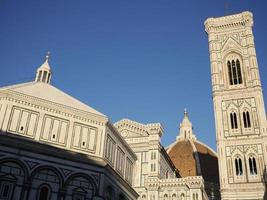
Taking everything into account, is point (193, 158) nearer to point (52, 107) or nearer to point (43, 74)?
point (43, 74)

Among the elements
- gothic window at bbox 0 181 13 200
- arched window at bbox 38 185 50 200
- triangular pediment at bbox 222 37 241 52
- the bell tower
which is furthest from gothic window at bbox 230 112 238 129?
gothic window at bbox 0 181 13 200

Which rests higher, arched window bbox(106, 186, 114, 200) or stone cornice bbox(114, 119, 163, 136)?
stone cornice bbox(114, 119, 163, 136)

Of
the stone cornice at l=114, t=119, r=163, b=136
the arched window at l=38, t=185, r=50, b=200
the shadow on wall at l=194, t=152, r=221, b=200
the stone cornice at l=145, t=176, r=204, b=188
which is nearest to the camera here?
the arched window at l=38, t=185, r=50, b=200

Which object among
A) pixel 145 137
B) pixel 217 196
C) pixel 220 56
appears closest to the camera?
pixel 145 137

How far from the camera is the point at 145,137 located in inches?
1693

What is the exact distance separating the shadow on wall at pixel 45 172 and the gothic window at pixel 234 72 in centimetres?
2984

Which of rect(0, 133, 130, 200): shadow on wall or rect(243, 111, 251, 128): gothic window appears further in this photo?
rect(243, 111, 251, 128): gothic window

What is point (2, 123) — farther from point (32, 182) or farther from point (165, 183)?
point (165, 183)

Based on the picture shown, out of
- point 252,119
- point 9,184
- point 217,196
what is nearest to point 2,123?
point 9,184

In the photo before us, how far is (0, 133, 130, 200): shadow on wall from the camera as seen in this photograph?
60.3 feet

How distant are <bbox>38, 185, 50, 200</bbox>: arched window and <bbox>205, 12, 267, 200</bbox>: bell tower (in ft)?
81.8

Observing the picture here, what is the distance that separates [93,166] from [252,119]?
27.1 m

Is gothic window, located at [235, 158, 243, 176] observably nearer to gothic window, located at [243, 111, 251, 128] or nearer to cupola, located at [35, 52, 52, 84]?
gothic window, located at [243, 111, 251, 128]

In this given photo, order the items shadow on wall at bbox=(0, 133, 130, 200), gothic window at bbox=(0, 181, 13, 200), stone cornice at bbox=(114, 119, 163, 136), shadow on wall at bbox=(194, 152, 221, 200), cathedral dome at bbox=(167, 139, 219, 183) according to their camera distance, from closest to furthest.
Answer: gothic window at bbox=(0, 181, 13, 200) → shadow on wall at bbox=(0, 133, 130, 200) → stone cornice at bbox=(114, 119, 163, 136) → shadow on wall at bbox=(194, 152, 221, 200) → cathedral dome at bbox=(167, 139, 219, 183)
